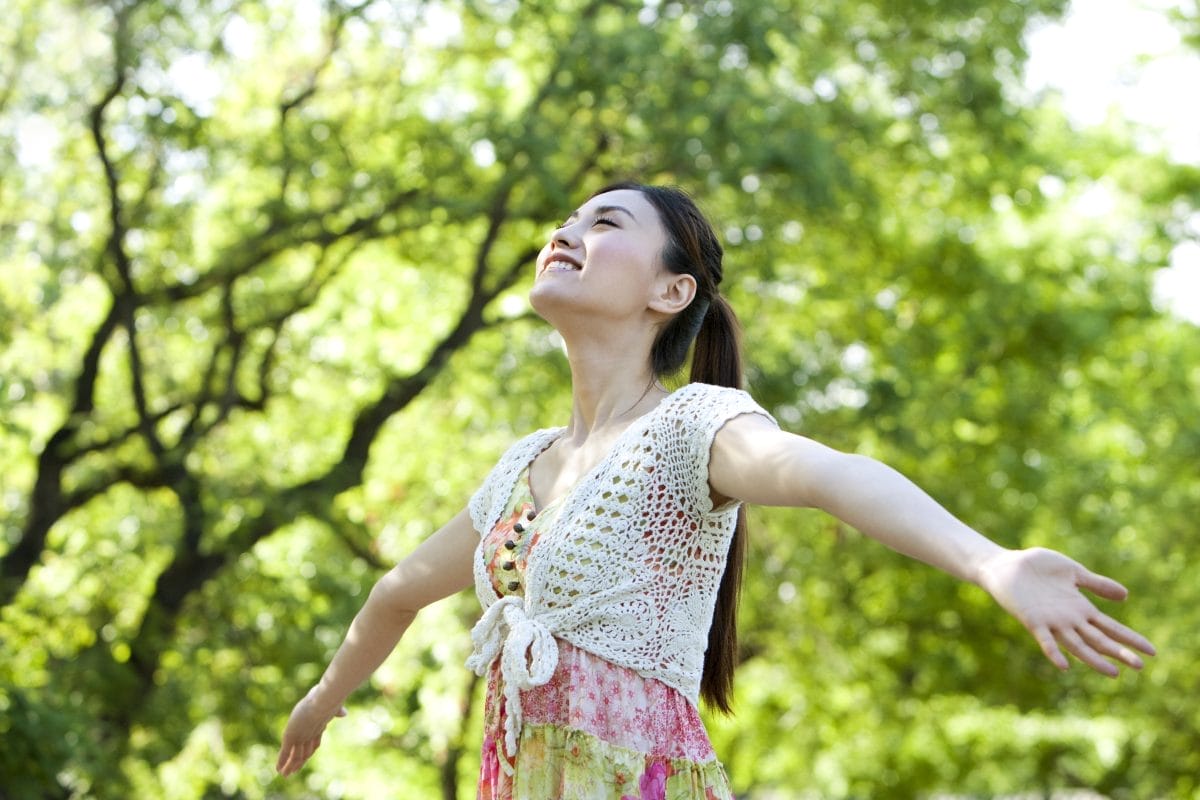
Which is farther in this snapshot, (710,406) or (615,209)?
(615,209)

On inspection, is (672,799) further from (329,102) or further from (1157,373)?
(1157,373)

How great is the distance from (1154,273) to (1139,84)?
2.23 meters

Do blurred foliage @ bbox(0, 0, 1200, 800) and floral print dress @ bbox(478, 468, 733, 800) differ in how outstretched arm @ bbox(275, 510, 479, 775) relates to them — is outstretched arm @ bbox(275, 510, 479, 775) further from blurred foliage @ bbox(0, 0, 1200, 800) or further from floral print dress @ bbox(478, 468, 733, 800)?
blurred foliage @ bbox(0, 0, 1200, 800)

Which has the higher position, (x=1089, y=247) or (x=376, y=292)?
(x=376, y=292)

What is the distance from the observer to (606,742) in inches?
96.5

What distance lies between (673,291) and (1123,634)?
132 cm

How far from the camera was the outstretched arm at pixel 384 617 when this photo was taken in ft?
9.79

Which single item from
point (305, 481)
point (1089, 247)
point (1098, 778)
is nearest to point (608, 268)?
point (305, 481)

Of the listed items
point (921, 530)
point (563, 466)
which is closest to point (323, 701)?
point (563, 466)

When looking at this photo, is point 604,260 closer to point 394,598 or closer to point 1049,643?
point 394,598

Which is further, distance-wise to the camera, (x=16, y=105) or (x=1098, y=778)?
(x=1098, y=778)

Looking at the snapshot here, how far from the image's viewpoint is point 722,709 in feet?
9.38

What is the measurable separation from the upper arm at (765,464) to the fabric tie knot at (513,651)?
0.37 meters

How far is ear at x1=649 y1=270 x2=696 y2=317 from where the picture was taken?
9.23 feet
